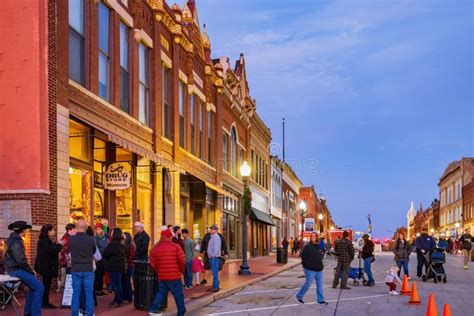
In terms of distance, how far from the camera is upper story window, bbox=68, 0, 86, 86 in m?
17.2

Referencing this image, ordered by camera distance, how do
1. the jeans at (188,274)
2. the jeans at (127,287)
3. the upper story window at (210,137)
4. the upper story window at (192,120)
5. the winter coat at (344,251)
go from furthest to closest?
the upper story window at (210,137)
the upper story window at (192,120)
the winter coat at (344,251)
the jeans at (188,274)
the jeans at (127,287)

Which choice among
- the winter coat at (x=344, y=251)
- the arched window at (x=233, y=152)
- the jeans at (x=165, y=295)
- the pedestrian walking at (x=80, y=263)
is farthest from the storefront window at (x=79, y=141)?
the arched window at (x=233, y=152)

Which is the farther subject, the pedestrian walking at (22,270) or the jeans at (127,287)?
the jeans at (127,287)

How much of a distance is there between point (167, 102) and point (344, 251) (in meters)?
11.0

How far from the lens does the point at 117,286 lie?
1329 centimetres

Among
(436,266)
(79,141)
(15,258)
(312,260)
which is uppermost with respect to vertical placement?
(79,141)

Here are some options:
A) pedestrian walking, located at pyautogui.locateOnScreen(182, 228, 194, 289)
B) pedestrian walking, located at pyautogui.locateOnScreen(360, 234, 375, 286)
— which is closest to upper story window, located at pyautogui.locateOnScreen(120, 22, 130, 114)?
pedestrian walking, located at pyautogui.locateOnScreen(182, 228, 194, 289)

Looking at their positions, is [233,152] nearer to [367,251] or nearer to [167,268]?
[367,251]

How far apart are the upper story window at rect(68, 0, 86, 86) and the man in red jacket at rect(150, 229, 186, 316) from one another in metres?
7.25

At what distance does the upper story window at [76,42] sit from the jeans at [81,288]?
7727mm

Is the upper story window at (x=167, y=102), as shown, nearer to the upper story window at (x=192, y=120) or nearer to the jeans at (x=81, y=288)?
the upper story window at (x=192, y=120)

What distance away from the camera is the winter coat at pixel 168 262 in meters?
11.7

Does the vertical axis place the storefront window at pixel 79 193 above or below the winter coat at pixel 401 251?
above

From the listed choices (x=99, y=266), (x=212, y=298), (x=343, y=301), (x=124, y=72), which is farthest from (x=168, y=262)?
(x=124, y=72)
